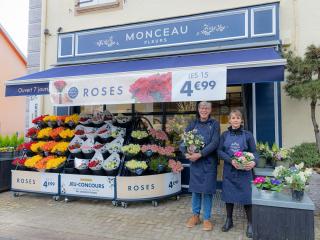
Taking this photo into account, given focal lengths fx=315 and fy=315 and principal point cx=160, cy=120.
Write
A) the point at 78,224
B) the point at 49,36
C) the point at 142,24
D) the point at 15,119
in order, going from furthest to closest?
the point at 15,119 < the point at 49,36 < the point at 142,24 < the point at 78,224

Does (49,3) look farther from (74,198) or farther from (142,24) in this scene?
(74,198)

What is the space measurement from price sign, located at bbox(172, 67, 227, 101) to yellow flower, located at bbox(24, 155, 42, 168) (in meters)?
3.30

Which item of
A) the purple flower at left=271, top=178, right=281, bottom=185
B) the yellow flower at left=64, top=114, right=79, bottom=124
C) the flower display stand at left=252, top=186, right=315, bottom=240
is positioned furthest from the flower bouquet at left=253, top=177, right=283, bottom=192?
the yellow flower at left=64, top=114, right=79, bottom=124

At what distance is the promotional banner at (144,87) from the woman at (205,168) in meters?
0.37

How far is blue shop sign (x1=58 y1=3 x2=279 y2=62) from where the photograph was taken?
6.20 metres

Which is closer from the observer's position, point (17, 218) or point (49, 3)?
point (17, 218)

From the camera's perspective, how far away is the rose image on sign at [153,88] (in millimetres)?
4977

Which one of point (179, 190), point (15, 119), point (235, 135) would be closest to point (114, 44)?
point (179, 190)

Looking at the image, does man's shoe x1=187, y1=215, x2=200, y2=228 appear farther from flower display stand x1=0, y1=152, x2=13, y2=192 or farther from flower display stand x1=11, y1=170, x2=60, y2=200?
flower display stand x1=0, y1=152, x2=13, y2=192

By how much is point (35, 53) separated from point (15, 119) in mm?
11779

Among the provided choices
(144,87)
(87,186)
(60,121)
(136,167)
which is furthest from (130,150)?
(60,121)

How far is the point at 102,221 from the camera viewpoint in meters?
4.95

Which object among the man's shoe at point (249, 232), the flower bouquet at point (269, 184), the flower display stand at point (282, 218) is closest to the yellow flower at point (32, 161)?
the man's shoe at point (249, 232)

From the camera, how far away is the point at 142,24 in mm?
7203
